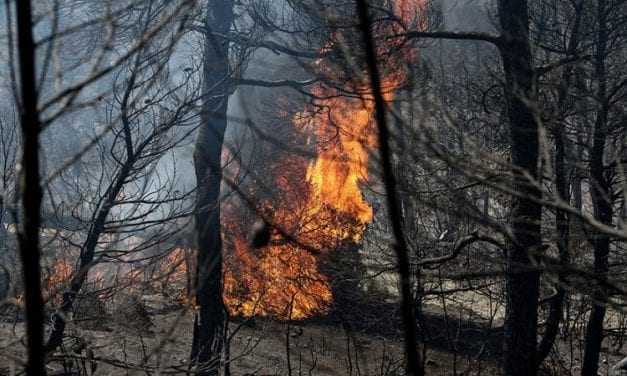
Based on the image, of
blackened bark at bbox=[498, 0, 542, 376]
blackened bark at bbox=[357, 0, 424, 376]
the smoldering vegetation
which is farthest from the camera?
blackened bark at bbox=[498, 0, 542, 376]

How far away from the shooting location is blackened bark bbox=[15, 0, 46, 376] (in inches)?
27.2

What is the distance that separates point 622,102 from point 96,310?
7941mm

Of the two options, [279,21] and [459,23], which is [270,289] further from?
[459,23]

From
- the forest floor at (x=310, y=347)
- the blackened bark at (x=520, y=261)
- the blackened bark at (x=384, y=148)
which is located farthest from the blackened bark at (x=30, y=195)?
the forest floor at (x=310, y=347)

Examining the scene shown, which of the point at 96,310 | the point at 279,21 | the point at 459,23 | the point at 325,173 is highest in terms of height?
the point at 459,23

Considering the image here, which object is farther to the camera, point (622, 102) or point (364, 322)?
point (364, 322)

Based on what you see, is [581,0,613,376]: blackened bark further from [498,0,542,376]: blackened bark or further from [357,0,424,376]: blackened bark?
[357,0,424,376]: blackened bark

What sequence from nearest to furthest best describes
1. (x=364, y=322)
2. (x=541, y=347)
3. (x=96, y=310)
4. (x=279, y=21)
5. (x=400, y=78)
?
(x=400, y=78) → (x=541, y=347) → (x=96, y=310) → (x=279, y=21) → (x=364, y=322)

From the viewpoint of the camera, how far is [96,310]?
24.5ft

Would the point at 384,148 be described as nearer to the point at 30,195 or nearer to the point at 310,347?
the point at 30,195

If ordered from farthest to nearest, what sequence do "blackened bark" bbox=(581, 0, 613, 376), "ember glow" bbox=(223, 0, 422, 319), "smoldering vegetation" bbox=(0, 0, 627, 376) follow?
"ember glow" bbox=(223, 0, 422, 319)
"blackened bark" bbox=(581, 0, 613, 376)
"smoldering vegetation" bbox=(0, 0, 627, 376)

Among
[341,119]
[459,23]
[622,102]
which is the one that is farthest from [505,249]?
[459,23]

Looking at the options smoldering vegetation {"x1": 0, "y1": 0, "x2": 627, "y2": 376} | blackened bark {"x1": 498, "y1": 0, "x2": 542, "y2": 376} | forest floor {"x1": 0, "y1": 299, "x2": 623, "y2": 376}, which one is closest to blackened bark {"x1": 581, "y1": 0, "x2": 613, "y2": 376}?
smoldering vegetation {"x1": 0, "y1": 0, "x2": 627, "y2": 376}

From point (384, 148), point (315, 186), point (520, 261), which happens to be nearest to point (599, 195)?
point (520, 261)
